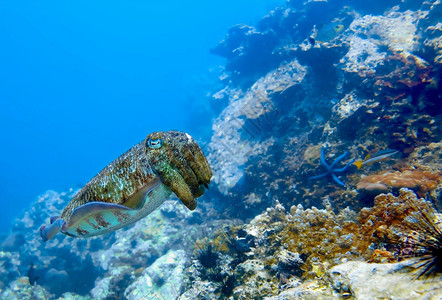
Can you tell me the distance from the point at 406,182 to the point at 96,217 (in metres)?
5.60

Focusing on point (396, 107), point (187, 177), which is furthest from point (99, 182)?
point (396, 107)

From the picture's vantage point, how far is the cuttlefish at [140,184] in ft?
5.54

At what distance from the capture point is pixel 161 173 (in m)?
1.74

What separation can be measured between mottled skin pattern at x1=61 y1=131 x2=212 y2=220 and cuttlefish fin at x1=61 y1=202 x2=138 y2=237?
93 mm

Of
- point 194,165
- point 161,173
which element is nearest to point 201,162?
point 194,165

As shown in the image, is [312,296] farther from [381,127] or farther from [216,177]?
[216,177]

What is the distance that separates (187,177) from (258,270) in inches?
112

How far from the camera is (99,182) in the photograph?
6.10ft

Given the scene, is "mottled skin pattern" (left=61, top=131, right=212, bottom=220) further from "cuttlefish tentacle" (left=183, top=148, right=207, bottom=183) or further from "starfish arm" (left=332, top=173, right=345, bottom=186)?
"starfish arm" (left=332, top=173, right=345, bottom=186)

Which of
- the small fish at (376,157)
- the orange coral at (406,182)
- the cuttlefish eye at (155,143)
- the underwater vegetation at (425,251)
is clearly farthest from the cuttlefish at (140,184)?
the small fish at (376,157)

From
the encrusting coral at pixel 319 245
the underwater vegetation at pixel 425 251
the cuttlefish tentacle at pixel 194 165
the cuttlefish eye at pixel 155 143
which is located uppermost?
the cuttlefish eye at pixel 155 143

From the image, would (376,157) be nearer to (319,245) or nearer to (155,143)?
(319,245)

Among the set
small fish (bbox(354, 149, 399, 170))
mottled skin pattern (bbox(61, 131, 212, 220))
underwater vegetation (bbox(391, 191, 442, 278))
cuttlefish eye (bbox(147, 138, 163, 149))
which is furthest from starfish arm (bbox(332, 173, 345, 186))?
cuttlefish eye (bbox(147, 138, 163, 149))

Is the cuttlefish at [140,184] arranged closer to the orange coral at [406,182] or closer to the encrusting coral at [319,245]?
the encrusting coral at [319,245]
